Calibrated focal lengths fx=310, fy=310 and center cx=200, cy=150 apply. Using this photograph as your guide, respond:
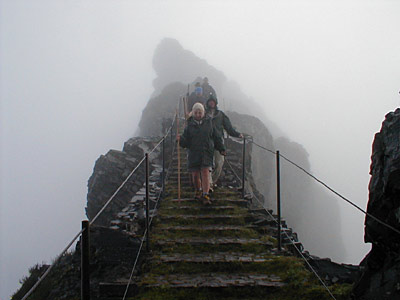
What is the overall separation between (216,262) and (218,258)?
14 cm

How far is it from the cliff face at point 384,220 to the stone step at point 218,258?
1594mm

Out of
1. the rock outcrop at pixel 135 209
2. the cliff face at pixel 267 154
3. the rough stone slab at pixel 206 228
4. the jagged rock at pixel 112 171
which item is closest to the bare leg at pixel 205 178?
the rock outcrop at pixel 135 209

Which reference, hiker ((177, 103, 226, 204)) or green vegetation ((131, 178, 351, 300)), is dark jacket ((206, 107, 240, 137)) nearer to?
hiker ((177, 103, 226, 204))

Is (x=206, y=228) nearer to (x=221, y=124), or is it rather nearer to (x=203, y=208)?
(x=203, y=208)

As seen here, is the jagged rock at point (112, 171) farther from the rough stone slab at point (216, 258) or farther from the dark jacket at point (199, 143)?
the rough stone slab at point (216, 258)

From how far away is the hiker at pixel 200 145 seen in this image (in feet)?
21.5

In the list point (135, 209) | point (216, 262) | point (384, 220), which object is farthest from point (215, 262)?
point (135, 209)

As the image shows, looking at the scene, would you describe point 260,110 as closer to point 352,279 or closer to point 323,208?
point 323,208

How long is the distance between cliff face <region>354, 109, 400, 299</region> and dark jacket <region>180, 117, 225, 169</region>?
3.65 metres

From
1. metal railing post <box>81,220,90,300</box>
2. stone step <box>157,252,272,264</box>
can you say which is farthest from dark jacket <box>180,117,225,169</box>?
metal railing post <box>81,220,90,300</box>

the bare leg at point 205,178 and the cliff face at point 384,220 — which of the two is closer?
the cliff face at point 384,220

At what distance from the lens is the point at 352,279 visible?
3990 mm

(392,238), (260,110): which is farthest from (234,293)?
(260,110)

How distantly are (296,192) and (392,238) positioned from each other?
2256 inches
